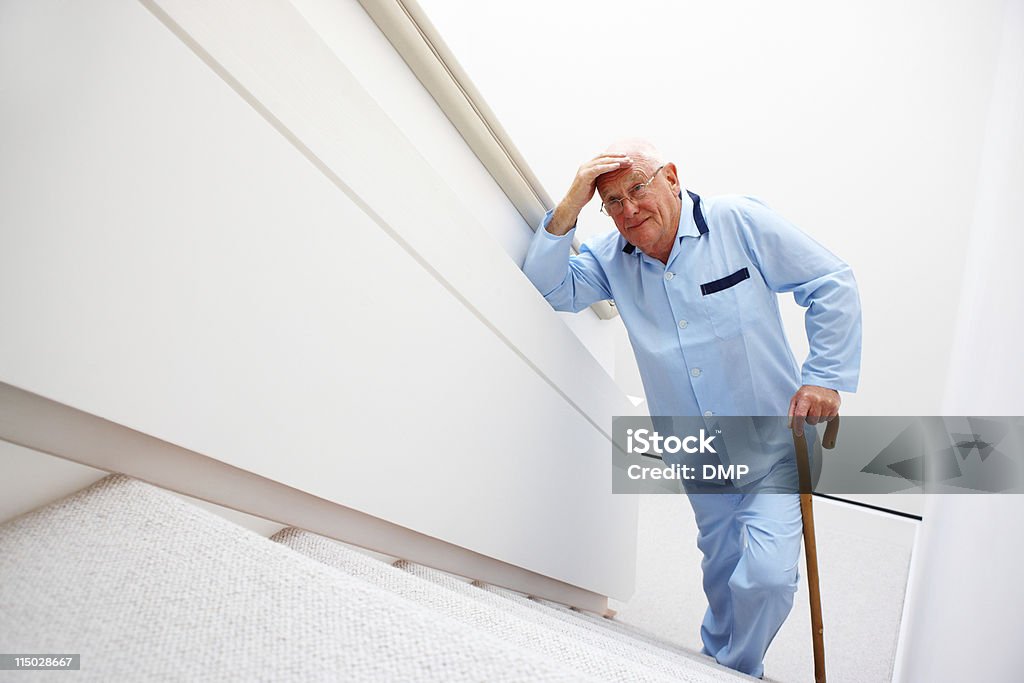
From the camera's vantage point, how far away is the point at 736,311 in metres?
1.99

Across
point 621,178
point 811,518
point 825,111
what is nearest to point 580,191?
point 621,178

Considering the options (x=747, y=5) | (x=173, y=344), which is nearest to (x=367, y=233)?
(x=173, y=344)

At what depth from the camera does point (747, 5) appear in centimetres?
295

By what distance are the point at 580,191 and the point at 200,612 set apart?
1.39 meters

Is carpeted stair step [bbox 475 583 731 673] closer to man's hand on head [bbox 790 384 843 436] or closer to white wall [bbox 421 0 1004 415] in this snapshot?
man's hand on head [bbox 790 384 843 436]

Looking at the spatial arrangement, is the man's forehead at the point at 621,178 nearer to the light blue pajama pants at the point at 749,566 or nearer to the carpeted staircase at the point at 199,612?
the light blue pajama pants at the point at 749,566

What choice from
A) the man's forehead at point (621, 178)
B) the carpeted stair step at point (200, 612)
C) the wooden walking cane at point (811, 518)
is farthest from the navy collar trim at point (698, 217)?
the carpeted stair step at point (200, 612)

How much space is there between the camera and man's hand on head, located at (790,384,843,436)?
1.94m

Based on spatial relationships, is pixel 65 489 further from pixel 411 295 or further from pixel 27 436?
pixel 411 295

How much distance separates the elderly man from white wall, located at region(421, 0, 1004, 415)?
3.88 feet

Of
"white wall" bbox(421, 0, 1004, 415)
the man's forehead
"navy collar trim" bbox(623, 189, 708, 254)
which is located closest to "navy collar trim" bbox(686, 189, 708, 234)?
"navy collar trim" bbox(623, 189, 708, 254)

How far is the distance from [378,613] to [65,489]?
0.38 metres

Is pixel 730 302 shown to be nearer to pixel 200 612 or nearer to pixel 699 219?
pixel 699 219

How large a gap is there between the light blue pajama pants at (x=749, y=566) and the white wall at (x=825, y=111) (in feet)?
4.26
